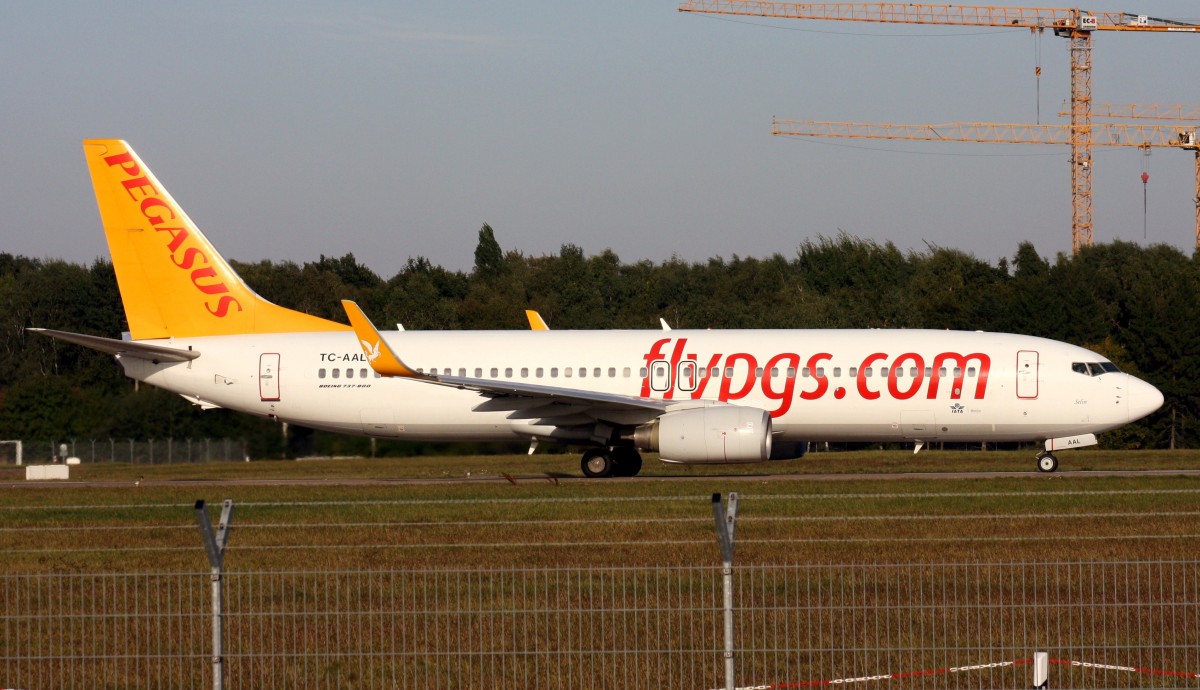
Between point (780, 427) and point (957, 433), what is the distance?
143 inches

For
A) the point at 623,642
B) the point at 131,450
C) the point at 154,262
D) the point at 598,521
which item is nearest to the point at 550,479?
the point at 154,262

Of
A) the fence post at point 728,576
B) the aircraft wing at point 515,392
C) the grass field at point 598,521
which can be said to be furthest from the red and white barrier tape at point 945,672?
the aircraft wing at point 515,392

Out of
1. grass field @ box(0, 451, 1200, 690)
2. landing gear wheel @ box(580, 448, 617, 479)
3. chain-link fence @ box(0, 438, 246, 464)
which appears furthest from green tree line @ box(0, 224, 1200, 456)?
grass field @ box(0, 451, 1200, 690)

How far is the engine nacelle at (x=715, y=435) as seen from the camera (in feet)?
91.9

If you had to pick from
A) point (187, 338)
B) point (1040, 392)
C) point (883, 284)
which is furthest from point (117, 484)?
point (883, 284)

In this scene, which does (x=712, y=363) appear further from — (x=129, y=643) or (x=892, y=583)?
(x=129, y=643)

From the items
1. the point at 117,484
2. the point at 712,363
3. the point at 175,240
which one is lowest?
the point at 117,484

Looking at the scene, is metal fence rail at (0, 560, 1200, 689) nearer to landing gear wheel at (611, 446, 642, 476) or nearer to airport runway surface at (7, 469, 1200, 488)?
airport runway surface at (7, 469, 1200, 488)

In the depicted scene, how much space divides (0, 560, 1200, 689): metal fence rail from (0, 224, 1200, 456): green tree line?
24788 mm

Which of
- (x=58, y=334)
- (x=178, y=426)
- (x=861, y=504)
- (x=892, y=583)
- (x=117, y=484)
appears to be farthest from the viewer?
(x=178, y=426)

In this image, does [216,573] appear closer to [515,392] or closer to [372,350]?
[372,350]

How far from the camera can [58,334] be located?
2916 cm

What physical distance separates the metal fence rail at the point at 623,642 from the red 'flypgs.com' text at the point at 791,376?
15.5 metres

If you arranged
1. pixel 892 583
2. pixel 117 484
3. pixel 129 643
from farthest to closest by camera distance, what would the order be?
pixel 117 484 < pixel 892 583 < pixel 129 643
